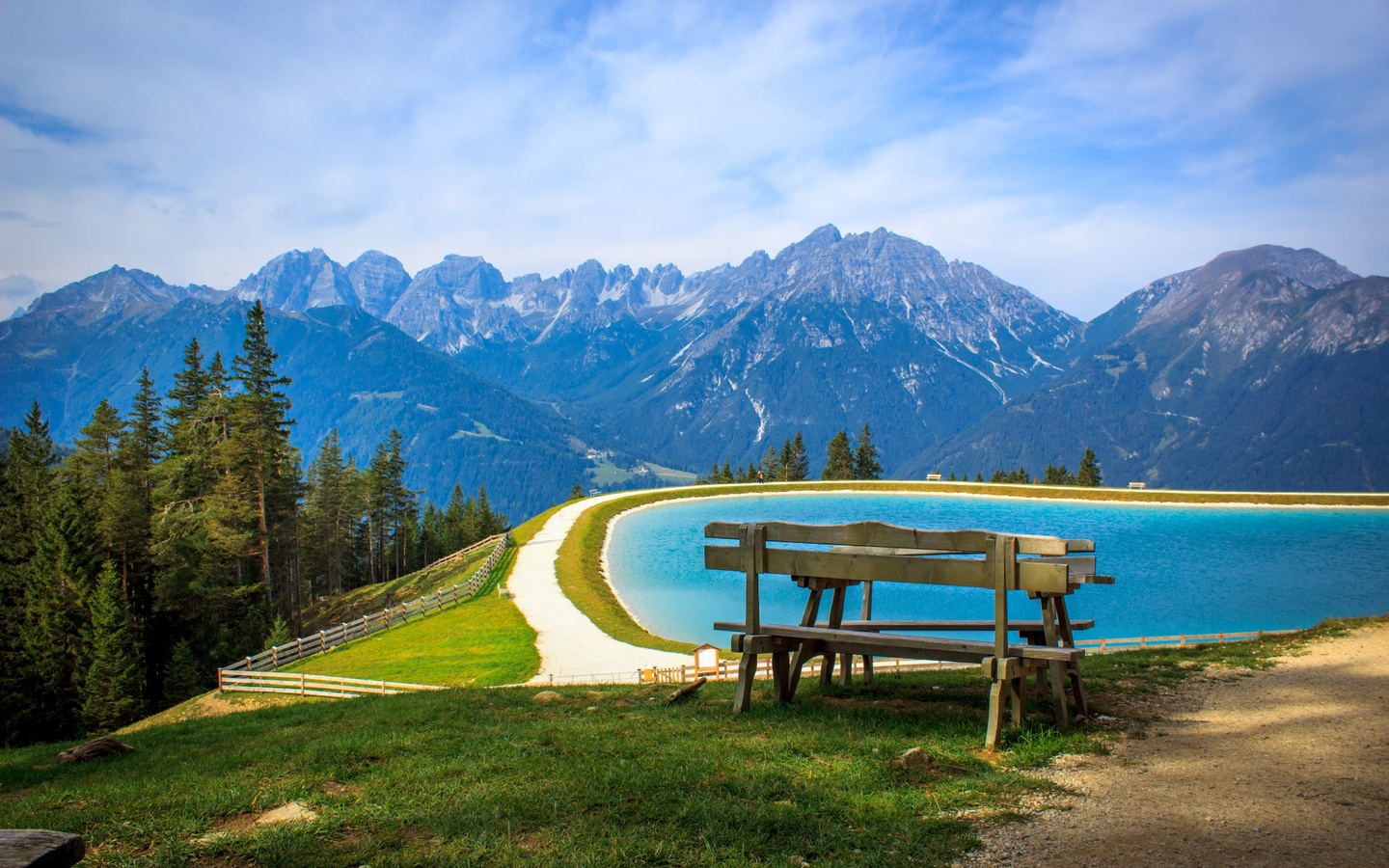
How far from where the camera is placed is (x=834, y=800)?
6055 millimetres

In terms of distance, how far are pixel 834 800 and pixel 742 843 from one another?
3.85 ft

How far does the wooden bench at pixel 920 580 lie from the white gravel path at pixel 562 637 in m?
12.2

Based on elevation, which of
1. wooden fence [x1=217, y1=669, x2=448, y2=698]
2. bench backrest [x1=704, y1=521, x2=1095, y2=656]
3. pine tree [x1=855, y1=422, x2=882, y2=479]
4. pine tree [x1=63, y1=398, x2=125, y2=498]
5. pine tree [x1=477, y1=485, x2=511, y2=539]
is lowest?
wooden fence [x1=217, y1=669, x2=448, y2=698]

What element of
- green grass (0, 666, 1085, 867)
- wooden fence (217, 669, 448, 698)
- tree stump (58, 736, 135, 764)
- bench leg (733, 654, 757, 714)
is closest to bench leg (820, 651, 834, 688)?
green grass (0, 666, 1085, 867)

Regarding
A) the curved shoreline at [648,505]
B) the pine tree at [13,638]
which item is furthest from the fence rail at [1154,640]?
the pine tree at [13,638]

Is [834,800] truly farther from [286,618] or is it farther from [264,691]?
[286,618]

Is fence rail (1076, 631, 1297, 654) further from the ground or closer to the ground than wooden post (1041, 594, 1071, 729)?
closer to the ground

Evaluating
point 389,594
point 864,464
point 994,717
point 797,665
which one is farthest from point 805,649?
point 864,464

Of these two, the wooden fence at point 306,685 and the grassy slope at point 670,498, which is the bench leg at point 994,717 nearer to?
the wooden fence at point 306,685

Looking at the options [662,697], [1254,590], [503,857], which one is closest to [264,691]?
[662,697]

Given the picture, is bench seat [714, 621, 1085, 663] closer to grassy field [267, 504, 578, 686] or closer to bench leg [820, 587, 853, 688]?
bench leg [820, 587, 853, 688]

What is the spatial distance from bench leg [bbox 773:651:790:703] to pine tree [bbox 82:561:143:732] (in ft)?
111

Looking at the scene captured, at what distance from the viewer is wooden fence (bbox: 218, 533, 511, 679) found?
28.5m

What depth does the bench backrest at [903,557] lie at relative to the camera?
7.73 meters
